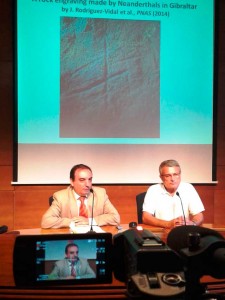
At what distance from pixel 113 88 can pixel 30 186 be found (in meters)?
1.45

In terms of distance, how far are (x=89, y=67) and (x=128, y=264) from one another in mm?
3689

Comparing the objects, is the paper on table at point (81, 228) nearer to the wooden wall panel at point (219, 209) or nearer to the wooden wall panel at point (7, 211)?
the wooden wall panel at point (7, 211)

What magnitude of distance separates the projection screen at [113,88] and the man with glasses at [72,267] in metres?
3.20

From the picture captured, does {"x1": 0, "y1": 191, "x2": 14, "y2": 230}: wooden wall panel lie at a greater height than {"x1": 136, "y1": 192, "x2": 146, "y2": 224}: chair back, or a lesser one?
lesser

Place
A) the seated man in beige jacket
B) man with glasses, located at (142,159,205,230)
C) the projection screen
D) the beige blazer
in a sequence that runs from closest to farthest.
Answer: the beige blazer
the seated man in beige jacket
man with glasses, located at (142,159,205,230)
the projection screen

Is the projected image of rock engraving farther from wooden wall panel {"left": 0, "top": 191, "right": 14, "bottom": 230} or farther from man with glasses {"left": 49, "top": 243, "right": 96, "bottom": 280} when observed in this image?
man with glasses {"left": 49, "top": 243, "right": 96, "bottom": 280}

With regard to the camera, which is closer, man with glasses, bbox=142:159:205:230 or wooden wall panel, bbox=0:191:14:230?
man with glasses, bbox=142:159:205:230

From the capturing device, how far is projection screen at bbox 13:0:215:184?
4348mm

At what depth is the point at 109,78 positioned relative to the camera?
4.47m

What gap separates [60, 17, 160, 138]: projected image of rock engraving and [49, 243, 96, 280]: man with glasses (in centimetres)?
325

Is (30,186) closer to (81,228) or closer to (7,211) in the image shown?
(7,211)

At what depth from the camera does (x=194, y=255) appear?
736 mm

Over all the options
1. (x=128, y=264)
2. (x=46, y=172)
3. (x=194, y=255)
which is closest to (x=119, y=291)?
(x=128, y=264)

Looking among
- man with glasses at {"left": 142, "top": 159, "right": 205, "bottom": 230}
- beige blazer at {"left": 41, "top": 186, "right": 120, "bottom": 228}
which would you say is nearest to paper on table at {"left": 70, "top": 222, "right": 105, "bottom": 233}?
beige blazer at {"left": 41, "top": 186, "right": 120, "bottom": 228}
